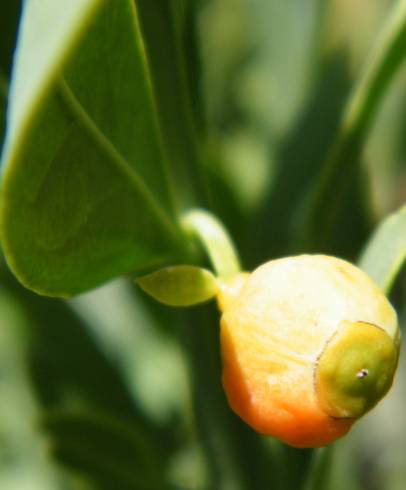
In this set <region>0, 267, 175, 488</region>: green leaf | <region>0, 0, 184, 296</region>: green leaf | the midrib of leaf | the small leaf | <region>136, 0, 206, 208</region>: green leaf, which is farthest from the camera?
<region>0, 267, 175, 488</region>: green leaf

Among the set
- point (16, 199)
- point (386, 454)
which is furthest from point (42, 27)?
point (386, 454)

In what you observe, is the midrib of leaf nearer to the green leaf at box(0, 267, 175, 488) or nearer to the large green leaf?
the large green leaf

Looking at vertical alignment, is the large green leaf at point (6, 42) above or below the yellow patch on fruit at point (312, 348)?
above

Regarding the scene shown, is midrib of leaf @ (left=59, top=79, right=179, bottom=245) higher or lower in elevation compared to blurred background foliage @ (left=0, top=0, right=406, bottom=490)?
higher

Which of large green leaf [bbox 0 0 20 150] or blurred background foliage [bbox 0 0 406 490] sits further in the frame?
blurred background foliage [bbox 0 0 406 490]

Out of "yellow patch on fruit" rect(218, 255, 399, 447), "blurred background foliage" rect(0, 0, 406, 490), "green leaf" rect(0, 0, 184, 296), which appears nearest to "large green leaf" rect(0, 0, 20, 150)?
"blurred background foliage" rect(0, 0, 406, 490)

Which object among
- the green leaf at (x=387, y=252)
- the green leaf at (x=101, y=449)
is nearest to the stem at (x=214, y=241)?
the green leaf at (x=387, y=252)

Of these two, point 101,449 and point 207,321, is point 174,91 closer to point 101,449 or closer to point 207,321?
point 207,321

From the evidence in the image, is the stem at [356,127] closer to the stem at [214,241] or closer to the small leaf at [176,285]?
the stem at [214,241]

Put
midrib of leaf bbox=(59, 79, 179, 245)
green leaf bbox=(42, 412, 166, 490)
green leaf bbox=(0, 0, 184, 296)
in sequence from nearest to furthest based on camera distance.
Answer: green leaf bbox=(0, 0, 184, 296) → midrib of leaf bbox=(59, 79, 179, 245) → green leaf bbox=(42, 412, 166, 490)
